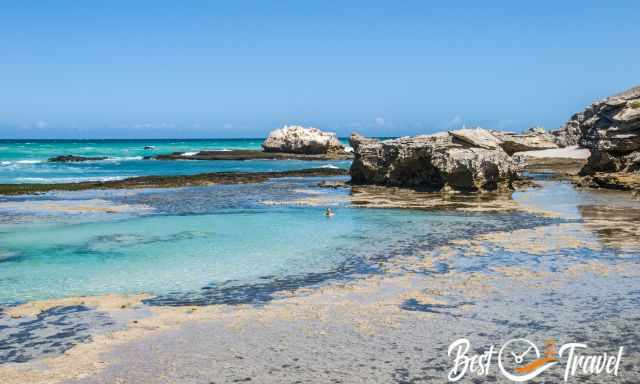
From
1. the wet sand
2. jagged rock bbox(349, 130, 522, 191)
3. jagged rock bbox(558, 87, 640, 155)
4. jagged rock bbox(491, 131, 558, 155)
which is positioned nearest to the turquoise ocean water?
the wet sand

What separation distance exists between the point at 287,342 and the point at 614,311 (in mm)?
4732

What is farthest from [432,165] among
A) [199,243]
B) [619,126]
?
[199,243]

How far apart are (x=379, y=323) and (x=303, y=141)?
6987 cm

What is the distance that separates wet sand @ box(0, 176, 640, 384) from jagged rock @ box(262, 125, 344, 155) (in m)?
64.3

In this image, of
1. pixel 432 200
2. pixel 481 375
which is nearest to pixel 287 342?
pixel 481 375

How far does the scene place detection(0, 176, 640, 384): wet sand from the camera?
710cm

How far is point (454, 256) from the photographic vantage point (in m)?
13.7

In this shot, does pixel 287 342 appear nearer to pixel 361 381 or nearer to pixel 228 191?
pixel 361 381

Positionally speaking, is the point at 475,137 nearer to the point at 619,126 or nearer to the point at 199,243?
the point at 619,126

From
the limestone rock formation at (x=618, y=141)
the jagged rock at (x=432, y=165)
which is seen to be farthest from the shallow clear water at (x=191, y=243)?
the limestone rock formation at (x=618, y=141)

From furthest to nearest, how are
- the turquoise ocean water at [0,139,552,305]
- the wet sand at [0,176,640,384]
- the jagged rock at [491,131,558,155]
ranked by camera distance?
the jagged rock at [491,131,558,155] < the turquoise ocean water at [0,139,552,305] < the wet sand at [0,176,640,384]

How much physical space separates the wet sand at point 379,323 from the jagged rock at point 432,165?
46.6ft

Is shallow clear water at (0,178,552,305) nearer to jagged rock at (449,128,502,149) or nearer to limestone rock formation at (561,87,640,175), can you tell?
limestone rock formation at (561,87,640,175)

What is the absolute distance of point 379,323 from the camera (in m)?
8.76
